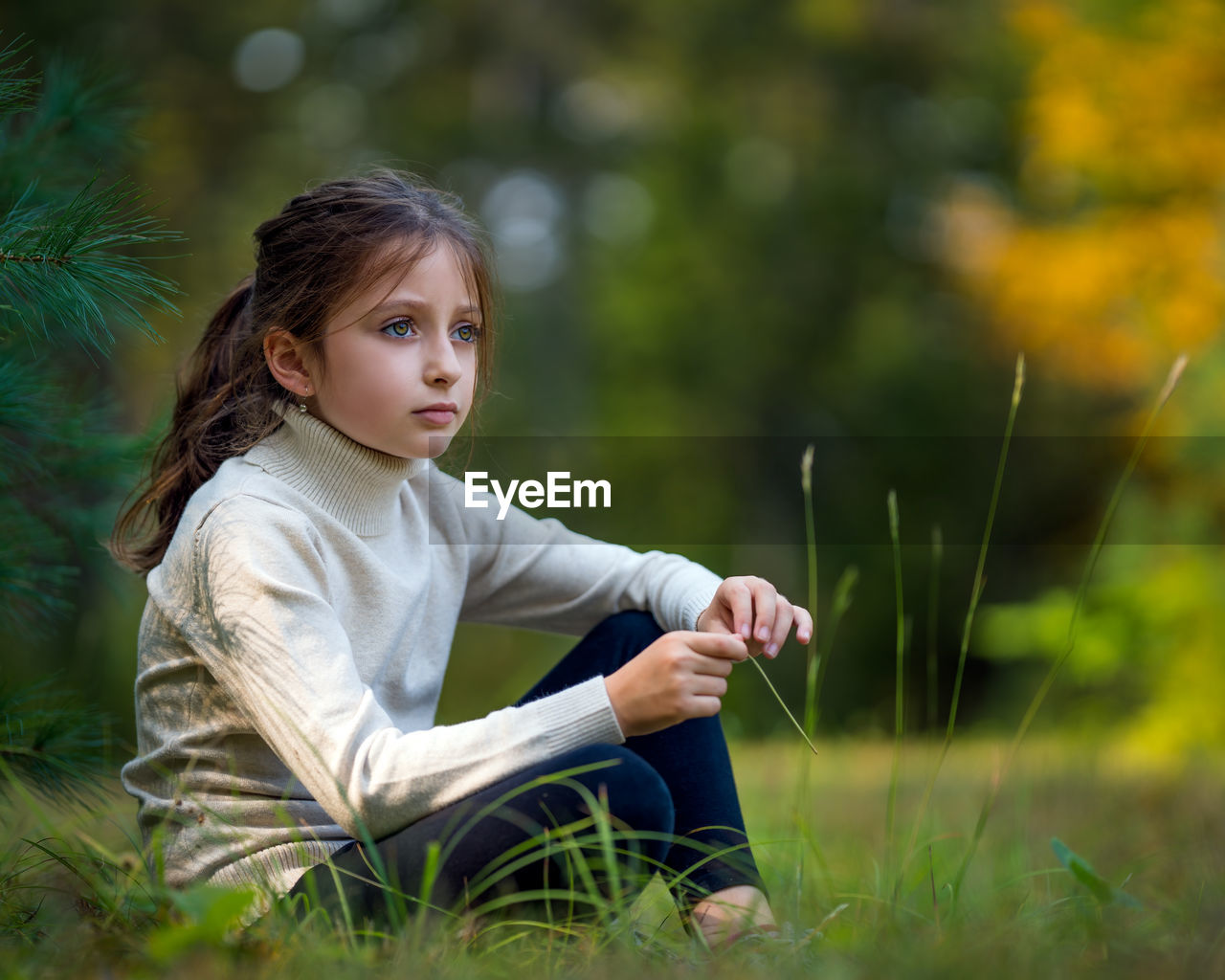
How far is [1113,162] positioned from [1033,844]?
494cm

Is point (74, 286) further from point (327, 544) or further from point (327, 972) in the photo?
point (327, 972)

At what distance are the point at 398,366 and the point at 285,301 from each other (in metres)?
0.20

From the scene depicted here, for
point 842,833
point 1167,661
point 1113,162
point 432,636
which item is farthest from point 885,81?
point 432,636

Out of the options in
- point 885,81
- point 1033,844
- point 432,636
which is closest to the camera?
point 432,636

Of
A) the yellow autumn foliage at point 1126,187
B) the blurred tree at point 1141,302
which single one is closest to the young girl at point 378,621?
the blurred tree at point 1141,302

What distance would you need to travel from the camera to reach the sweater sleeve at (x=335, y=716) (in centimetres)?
115

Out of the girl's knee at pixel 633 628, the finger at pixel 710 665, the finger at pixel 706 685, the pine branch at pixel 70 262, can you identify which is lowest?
the girl's knee at pixel 633 628

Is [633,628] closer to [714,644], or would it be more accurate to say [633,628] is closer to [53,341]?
[714,644]

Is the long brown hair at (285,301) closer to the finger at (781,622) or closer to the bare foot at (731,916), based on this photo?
the finger at (781,622)

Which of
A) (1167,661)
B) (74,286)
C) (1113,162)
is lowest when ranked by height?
(1167,661)

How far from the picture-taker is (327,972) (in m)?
0.97

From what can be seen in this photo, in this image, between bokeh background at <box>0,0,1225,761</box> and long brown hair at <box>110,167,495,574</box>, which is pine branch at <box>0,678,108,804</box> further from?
bokeh background at <box>0,0,1225,761</box>

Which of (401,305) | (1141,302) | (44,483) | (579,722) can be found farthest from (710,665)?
(1141,302)

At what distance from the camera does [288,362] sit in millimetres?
1506
